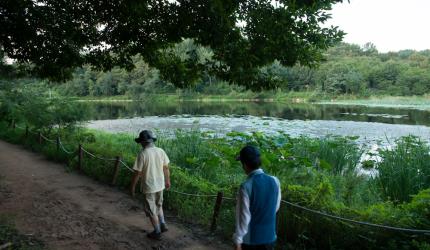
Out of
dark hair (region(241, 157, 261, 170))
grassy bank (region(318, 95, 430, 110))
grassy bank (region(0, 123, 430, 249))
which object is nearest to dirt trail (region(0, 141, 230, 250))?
grassy bank (region(0, 123, 430, 249))

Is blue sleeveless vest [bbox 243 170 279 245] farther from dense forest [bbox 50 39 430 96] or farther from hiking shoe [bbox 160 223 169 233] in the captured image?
dense forest [bbox 50 39 430 96]

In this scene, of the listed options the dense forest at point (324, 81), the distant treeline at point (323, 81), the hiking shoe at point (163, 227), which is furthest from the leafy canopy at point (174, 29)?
the dense forest at point (324, 81)

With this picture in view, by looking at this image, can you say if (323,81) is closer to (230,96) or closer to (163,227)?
(230,96)

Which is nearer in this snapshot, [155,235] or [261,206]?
[261,206]

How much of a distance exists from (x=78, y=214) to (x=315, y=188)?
4.63 metres

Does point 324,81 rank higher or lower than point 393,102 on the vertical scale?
higher

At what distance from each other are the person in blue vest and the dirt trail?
2.71m

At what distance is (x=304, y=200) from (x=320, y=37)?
271cm

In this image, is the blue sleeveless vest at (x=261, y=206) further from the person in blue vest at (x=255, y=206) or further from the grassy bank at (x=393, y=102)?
the grassy bank at (x=393, y=102)

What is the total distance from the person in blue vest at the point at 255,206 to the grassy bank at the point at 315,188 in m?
2.11

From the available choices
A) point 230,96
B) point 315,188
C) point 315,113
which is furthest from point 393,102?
point 315,188

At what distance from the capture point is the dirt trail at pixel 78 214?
583cm

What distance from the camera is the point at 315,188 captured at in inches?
238

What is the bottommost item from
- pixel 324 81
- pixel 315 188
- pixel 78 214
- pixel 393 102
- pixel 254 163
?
pixel 78 214
